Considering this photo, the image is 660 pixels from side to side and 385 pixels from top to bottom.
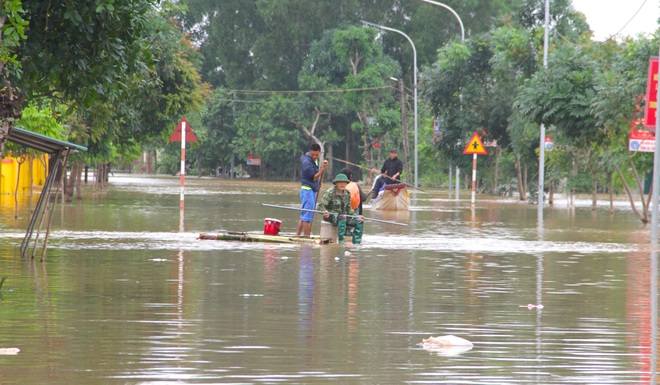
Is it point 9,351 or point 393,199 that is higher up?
point 393,199

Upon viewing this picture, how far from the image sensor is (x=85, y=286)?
12523mm

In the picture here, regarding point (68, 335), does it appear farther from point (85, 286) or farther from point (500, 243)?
point (500, 243)

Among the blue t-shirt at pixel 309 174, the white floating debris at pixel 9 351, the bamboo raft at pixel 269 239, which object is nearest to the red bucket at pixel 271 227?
the bamboo raft at pixel 269 239

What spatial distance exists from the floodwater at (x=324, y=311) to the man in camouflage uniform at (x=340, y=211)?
0.52 metres

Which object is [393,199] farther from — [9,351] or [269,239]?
[9,351]

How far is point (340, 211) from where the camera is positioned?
19.5 m

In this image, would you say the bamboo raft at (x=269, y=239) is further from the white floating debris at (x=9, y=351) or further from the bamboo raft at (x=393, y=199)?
the bamboo raft at (x=393, y=199)

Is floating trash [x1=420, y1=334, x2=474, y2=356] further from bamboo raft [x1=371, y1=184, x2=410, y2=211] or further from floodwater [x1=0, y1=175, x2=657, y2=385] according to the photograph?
bamboo raft [x1=371, y1=184, x2=410, y2=211]

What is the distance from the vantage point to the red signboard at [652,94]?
52.2ft

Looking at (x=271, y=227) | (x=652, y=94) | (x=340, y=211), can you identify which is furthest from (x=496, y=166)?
(x=652, y=94)

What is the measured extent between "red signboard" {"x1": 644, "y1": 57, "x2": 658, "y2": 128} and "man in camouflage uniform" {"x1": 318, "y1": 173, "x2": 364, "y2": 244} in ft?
16.8

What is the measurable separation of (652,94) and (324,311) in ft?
24.5

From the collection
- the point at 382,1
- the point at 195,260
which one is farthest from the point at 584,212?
the point at 382,1

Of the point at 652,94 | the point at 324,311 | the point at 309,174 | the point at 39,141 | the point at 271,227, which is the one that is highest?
the point at 652,94
